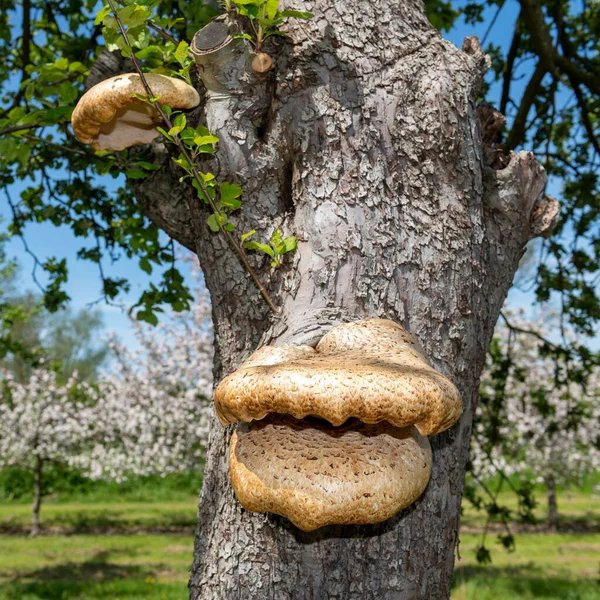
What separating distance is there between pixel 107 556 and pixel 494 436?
8.72 m

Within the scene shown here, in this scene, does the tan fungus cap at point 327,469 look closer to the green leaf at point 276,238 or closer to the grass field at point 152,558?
the green leaf at point 276,238

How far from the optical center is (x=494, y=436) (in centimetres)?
481

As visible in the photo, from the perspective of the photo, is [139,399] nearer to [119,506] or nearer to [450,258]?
[119,506]

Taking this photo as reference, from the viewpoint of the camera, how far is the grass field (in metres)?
7.98

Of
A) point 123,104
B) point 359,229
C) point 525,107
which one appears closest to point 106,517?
point 525,107

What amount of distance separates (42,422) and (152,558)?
7609 millimetres

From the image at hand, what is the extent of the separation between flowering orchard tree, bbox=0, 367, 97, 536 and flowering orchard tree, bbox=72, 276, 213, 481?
545mm

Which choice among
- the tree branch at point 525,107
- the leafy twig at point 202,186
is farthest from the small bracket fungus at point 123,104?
the tree branch at point 525,107

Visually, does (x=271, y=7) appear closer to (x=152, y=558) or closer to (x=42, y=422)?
(x=152, y=558)

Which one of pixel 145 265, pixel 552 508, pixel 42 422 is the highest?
pixel 145 265

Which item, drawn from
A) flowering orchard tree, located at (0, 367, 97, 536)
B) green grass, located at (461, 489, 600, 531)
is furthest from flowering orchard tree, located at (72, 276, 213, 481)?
green grass, located at (461, 489, 600, 531)

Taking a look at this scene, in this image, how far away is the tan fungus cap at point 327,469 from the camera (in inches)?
57.3

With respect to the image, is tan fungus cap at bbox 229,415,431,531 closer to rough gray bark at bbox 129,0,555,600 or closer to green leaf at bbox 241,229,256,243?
rough gray bark at bbox 129,0,555,600

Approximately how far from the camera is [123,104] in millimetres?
2053
